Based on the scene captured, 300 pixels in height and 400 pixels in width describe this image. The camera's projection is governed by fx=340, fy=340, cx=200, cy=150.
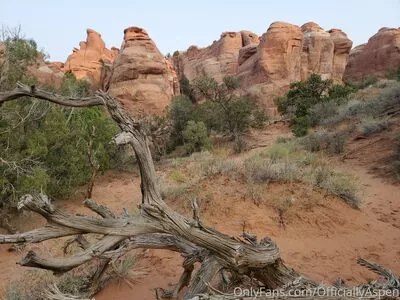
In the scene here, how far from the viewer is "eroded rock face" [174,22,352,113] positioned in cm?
3133

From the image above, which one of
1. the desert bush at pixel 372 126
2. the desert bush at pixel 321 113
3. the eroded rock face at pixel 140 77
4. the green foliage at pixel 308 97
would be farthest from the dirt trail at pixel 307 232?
the eroded rock face at pixel 140 77

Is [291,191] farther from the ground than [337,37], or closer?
closer

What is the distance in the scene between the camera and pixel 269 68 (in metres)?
31.3

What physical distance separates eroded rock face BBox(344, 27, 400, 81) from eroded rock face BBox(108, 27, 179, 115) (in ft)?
72.5

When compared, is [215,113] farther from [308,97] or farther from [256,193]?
[256,193]

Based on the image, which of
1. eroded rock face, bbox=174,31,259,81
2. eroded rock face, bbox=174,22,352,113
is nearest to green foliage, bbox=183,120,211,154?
eroded rock face, bbox=174,22,352,113

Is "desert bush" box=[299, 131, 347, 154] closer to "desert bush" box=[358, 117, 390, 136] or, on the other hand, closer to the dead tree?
"desert bush" box=[358, 117, 390, 136]

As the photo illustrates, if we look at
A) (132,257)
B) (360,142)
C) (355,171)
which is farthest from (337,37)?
(132,257)

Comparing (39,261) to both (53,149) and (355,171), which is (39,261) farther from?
(355,171)

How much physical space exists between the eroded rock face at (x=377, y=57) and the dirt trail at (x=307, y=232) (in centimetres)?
3309

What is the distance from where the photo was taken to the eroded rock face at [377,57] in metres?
35.7

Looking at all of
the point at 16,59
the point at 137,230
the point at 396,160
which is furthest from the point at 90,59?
the point at 137,230

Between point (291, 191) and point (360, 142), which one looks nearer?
point (291, 191)

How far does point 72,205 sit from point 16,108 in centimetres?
286
